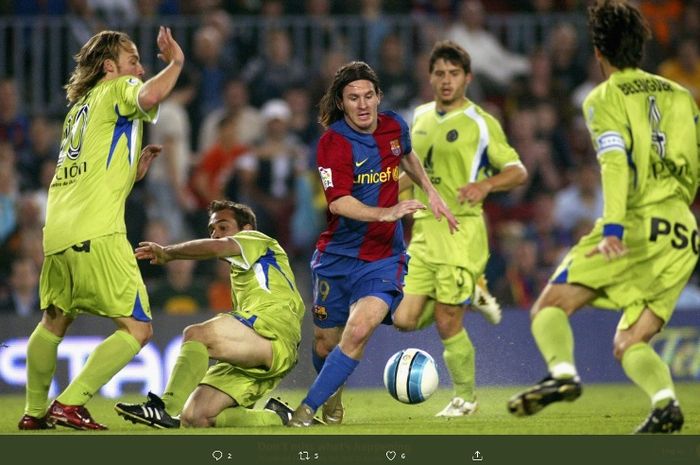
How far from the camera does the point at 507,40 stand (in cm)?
1612

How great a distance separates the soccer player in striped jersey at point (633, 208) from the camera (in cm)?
719

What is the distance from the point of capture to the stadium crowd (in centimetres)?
1367

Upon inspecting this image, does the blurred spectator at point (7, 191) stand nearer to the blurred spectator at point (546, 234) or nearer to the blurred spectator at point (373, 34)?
the blurred spectator at point (373, 34)

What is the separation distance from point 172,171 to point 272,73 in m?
1.65

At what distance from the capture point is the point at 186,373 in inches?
316

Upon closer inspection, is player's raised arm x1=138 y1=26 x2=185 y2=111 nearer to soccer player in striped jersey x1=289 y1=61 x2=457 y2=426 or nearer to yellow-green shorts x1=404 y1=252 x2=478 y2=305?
soccer player in striped jersey x1=289 y1=61 x2=457 y2=426

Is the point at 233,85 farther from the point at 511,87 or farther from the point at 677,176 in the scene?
the point at 677,176

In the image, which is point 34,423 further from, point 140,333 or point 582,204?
point 582,204

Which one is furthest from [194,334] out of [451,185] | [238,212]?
[451,185]

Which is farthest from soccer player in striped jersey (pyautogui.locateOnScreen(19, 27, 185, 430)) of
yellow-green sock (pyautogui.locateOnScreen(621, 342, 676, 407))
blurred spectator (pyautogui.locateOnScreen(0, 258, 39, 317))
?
blurred spectator (pyautogui.locateOnScreen(0, 258, 39, 317))

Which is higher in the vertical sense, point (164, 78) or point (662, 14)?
point (662, 14)

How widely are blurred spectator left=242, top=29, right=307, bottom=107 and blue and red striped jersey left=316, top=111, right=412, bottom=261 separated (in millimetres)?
6500

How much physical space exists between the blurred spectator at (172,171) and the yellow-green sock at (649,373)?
7721mm
